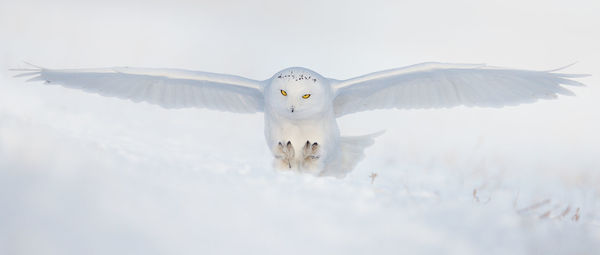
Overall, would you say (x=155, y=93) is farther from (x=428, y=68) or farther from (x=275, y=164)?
(x=428, y=68)

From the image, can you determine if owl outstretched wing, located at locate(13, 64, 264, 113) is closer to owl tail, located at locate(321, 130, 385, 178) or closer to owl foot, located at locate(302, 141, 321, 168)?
owl foot, located at locate(302, 141, 321, 168)

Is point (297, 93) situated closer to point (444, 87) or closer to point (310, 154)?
point (310, 154)

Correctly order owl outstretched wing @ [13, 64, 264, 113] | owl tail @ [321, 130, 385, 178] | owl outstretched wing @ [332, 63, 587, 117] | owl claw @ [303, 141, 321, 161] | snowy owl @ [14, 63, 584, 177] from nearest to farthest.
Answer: snowy owl @ [14, 63, 584, 177] → owl outstretched wing @ [332, 63, 587, 117] → owl claw @ [303, 141, 321, 161] → owl outstretched wing @ [13, 64, 264, 113] → owl tail @ [321, 130, 385, 178]

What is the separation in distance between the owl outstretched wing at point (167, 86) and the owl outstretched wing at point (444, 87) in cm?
81

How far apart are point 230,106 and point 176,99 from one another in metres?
0.49

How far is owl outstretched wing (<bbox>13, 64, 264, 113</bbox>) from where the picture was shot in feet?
15.5

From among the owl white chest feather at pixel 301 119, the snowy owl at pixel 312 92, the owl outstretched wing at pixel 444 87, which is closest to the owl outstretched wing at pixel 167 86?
the snowy owl at pixel 312 92

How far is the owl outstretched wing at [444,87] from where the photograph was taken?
14.7 feet

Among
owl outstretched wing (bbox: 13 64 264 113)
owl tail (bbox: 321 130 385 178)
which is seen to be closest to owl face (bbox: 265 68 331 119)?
owl outstretched wing (bbox: 13 64 264 113)

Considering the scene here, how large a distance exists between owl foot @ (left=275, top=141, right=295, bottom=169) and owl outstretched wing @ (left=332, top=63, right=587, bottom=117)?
0.58 m

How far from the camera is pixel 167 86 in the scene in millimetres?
5055

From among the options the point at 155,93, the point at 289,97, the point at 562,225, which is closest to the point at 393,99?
the point at 289,97

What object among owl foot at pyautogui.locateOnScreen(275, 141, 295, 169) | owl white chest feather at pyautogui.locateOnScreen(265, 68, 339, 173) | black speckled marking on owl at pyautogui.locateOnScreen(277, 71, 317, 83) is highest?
black speckled marking on owl at pyautogui.locateOnScreen(277, 71, 317, 83)

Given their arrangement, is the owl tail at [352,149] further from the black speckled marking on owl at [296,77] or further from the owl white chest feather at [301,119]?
the black speckled marking on owl at [296,77]
